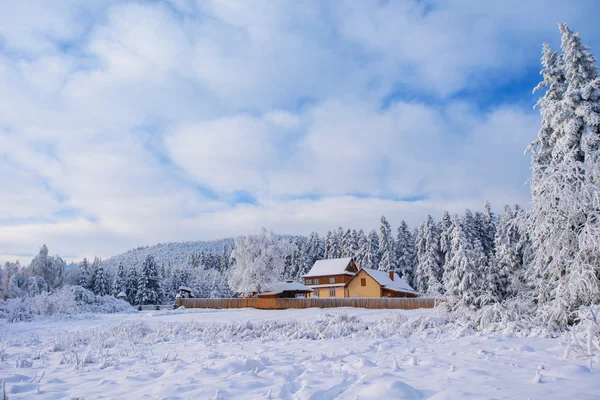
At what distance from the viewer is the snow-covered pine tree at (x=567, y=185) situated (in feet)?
34.2

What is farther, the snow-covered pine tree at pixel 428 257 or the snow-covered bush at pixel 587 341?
the snow-covered pine tree at pixel 428 257

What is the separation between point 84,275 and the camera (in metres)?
67.8

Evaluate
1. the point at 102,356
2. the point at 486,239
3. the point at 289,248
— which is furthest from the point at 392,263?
the point at 102,356

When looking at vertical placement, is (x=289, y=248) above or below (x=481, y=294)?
above

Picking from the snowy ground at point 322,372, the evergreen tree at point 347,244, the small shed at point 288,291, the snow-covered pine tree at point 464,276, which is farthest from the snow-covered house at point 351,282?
the snowy ground at point 322,372

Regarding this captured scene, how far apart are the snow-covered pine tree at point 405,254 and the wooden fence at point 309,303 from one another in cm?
2663

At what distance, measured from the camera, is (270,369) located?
24.4 ft

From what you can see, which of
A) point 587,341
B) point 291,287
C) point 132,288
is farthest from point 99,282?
point 587,341

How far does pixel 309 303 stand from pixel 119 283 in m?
Result: 44.1

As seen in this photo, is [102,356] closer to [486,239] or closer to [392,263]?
[392,263]

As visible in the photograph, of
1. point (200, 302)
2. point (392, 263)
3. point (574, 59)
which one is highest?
point (574, 59)

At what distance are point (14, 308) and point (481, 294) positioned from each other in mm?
34286

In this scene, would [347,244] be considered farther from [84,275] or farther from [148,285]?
[84,275]

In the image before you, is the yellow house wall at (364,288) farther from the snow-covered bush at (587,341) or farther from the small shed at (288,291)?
the snow-covered bush at (587,341)
